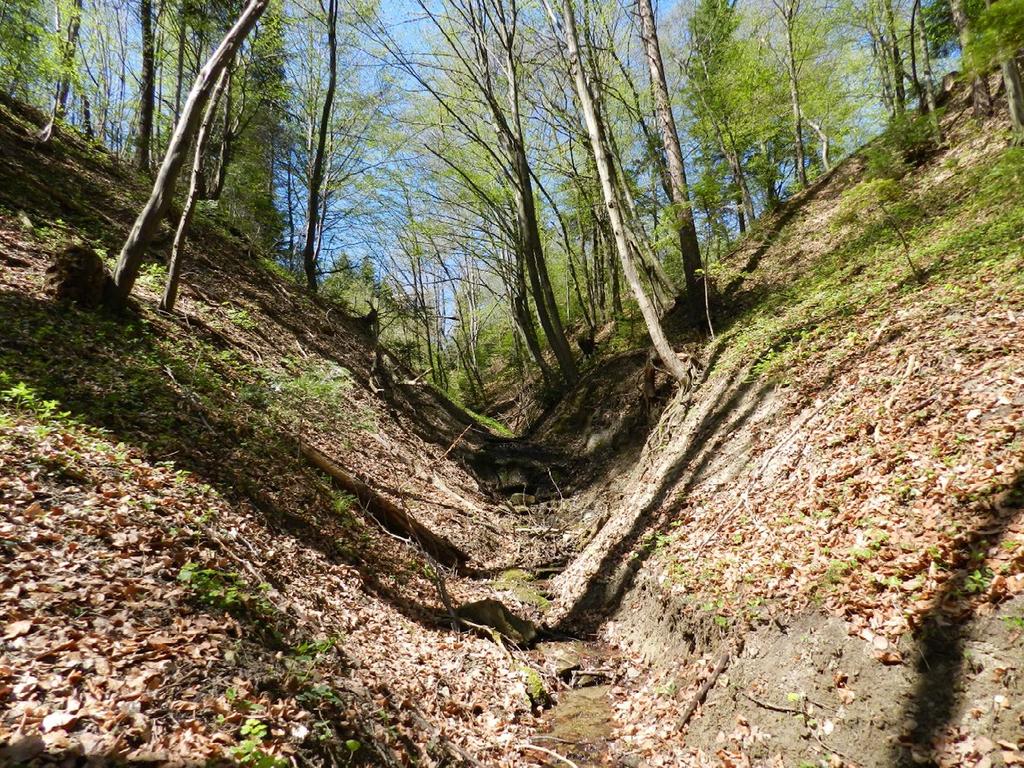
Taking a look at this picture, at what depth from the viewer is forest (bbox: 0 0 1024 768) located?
11.3 feet

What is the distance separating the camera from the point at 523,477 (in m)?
14.1

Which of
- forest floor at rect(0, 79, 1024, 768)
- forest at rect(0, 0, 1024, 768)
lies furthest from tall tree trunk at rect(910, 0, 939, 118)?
forest floor at rect(0, 79, 1024, 768)

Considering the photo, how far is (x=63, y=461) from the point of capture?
183 inches

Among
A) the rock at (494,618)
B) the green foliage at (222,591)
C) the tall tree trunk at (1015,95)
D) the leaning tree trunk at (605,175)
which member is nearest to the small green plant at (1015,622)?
the rock at (494,618)

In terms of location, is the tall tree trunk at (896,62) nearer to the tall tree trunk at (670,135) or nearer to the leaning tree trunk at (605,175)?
the tall tree trunk at (670,135)

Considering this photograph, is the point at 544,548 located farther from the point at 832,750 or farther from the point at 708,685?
the point at 832,750

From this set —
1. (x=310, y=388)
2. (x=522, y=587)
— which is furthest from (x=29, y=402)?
(x=522, y=587)

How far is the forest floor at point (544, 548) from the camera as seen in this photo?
3.29 m

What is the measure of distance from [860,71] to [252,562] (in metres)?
30.2

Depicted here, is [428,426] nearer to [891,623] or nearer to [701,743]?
[701,743]

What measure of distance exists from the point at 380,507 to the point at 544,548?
148 inches

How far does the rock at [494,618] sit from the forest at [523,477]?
0.06 metres

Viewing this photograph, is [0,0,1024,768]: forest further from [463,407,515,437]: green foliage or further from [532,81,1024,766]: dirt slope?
[463,407,515,437]: green foliage

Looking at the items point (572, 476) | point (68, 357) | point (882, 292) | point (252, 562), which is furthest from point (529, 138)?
point (252, 562)
